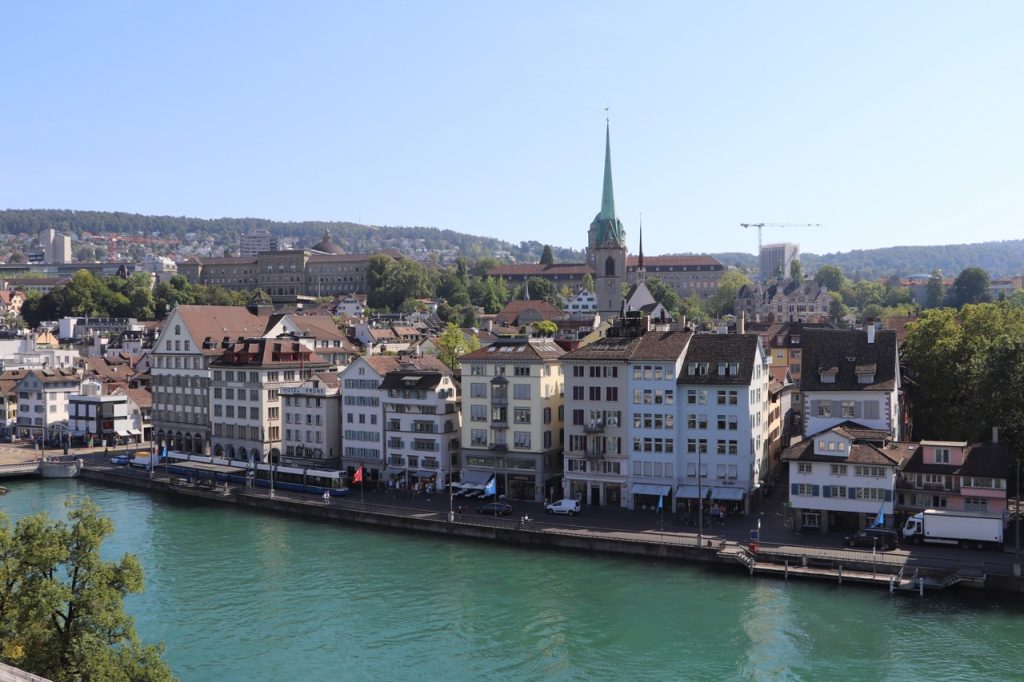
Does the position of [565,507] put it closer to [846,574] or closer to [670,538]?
[670,538]

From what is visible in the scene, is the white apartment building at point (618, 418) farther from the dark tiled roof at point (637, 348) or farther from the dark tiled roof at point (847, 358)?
the dark tiled roof at point (847, 358)

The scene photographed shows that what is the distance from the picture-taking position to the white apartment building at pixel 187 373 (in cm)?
9031

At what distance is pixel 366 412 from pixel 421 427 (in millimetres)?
5645

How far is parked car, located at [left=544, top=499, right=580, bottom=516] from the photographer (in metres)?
60.8

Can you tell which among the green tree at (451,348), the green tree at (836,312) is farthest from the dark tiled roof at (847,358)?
the green tree at (836,312)

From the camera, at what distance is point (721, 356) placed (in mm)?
61719

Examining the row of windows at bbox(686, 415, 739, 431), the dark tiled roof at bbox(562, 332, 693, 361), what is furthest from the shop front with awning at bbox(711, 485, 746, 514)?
the dark tiled roof at bbox(562, 332, 693, 361)

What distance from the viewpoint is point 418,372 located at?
72312mm

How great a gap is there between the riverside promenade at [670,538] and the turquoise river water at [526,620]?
0.90m

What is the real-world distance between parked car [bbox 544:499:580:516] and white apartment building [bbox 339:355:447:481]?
54.3ft

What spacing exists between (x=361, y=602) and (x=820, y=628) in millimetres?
19404

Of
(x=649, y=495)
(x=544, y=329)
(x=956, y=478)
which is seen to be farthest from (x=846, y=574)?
(x=544, y=329)

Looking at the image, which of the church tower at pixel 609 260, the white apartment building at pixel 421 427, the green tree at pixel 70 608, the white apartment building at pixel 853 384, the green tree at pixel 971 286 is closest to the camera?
the green tree at pixel 70 608

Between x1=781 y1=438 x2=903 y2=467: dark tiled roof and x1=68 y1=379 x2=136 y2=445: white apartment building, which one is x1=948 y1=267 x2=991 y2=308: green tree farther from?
x1=781 y1=438 x2=903 y2=467: dark tiled roof
